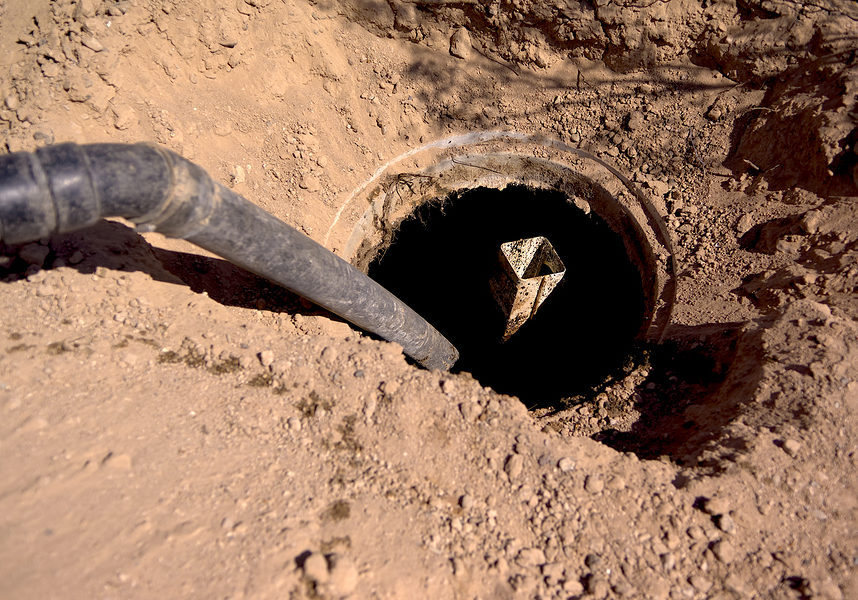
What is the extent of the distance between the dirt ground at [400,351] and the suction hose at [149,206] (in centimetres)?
73

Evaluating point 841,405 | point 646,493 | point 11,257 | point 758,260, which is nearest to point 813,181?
point 758,260

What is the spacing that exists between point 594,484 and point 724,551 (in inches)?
29.2

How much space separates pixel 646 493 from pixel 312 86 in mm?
4938

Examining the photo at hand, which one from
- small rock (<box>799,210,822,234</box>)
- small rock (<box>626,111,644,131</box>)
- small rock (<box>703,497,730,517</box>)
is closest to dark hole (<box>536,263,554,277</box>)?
small rock (<box>626,111,644,131</box>)

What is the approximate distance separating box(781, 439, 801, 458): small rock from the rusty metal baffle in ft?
8.70

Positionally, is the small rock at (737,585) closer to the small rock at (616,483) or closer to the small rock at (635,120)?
the small rock at (616,483)

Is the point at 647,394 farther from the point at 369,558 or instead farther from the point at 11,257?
the point at 11,257

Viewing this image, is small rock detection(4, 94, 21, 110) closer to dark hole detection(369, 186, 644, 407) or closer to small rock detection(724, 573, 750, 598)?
dark hole detection(369, 186, 644, 407)

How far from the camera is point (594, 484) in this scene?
3.02 metres

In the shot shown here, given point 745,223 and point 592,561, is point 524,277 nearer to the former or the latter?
point 745,223

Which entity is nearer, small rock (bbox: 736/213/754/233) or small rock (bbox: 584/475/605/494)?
small rock (bbox: 584/475/605/494)

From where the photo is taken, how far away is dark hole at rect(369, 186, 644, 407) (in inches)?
214

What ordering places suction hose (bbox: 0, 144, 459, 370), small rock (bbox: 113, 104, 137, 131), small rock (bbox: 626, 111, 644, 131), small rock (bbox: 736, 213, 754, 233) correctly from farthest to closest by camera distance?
small rock (bbox: 626, 111, 644, 131), small rock (bbox: 736, 213, 754, 233), small rock (bbox: 113, 104, 137, 131), suction hose (bbox: 0, 144, 459, 370)

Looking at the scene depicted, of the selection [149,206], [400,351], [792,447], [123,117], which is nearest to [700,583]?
[792,447]
